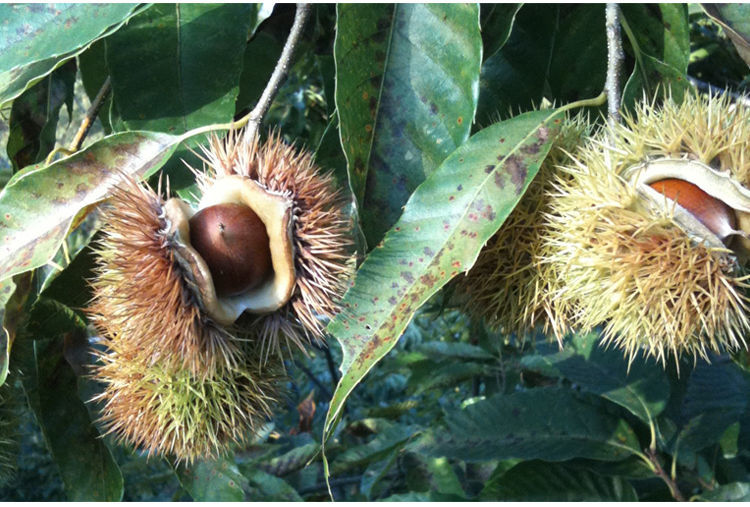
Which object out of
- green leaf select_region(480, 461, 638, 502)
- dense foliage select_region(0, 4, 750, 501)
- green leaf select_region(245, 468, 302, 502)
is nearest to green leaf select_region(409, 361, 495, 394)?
dense foliage select_region(0, 4, 750, 501)

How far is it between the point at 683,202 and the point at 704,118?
0.08 m

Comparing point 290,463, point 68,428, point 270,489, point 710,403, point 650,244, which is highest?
point 650,244

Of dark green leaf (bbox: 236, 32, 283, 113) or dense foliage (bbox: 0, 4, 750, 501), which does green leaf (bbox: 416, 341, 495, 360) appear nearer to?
dense foliage (bbox: 0, 4, 750, 501)

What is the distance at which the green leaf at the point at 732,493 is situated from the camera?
1.01 meters

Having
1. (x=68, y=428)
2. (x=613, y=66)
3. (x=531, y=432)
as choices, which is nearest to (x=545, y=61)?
(x=613, y=66)

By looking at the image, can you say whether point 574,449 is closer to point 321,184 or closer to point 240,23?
point 321,184

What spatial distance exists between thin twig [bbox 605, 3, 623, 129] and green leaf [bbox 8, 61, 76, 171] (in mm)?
798

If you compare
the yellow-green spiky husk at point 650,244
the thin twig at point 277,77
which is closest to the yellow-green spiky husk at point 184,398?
the thin twig at point 277,77

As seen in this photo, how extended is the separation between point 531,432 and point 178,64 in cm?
76

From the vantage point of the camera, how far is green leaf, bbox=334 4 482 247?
693mm

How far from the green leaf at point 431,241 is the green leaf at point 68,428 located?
1.74 ft

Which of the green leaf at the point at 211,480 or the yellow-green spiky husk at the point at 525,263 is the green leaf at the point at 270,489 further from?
the yellow-green spiky husk at the point at 525,263

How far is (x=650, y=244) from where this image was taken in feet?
2.03

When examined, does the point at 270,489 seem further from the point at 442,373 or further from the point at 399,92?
the point at 399,92
